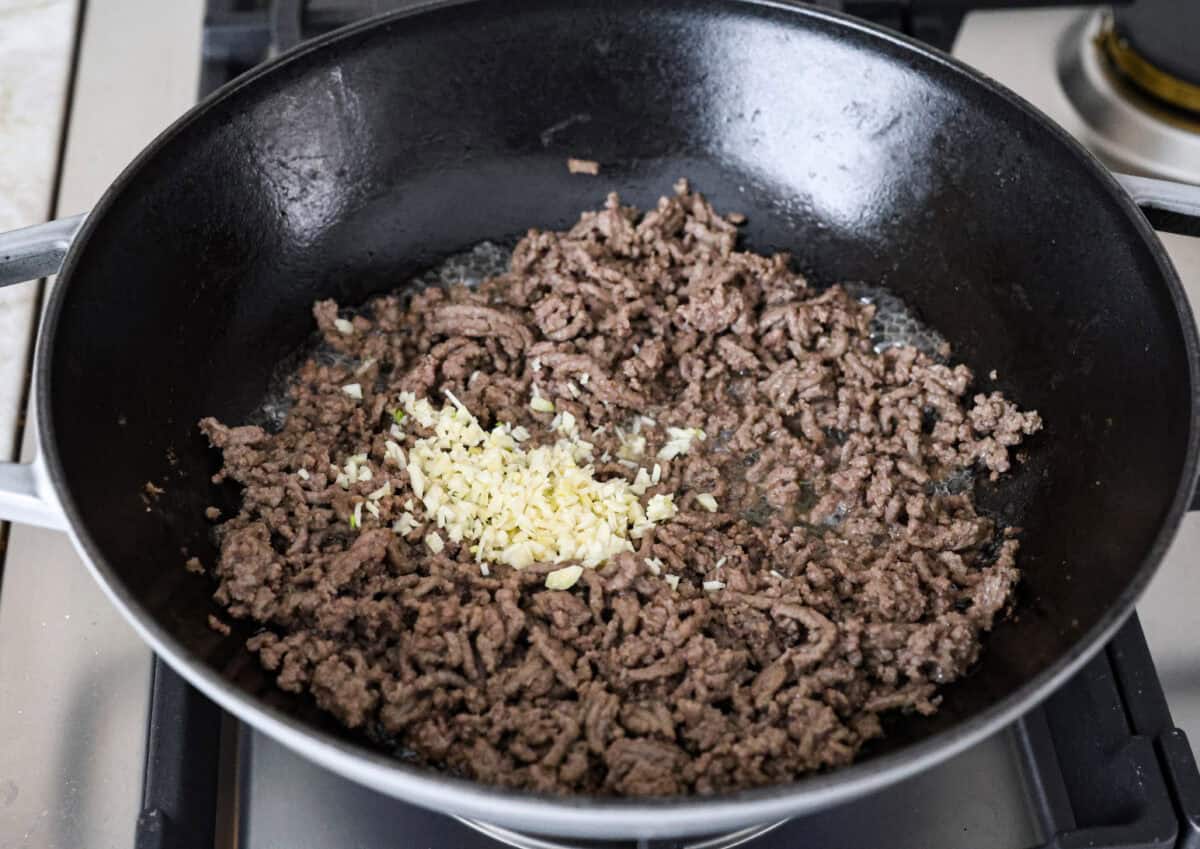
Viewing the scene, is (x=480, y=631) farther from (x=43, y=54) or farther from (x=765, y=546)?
(x=43, y=54)

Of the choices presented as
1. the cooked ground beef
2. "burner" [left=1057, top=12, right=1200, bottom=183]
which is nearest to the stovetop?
the cooked ground beef

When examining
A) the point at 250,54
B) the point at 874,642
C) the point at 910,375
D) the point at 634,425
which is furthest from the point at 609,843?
the point at 250,54

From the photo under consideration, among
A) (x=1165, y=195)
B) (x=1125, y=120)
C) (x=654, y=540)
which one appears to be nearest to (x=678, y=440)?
(x=654, y=540)

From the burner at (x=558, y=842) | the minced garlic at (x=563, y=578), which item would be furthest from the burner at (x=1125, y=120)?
the burner at (x=558, y=842)

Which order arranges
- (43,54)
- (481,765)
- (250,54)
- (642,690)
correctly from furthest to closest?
(43,54) → (250,54) → (642,690) → (481,765)

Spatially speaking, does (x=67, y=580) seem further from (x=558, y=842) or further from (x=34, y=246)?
(x=558, y=842)

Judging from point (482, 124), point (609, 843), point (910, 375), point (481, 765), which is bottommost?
point (609, 843)

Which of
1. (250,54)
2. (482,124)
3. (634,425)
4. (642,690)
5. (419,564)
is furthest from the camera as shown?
(250,54)

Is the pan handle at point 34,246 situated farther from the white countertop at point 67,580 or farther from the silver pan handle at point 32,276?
the white countertop at point 67,580
